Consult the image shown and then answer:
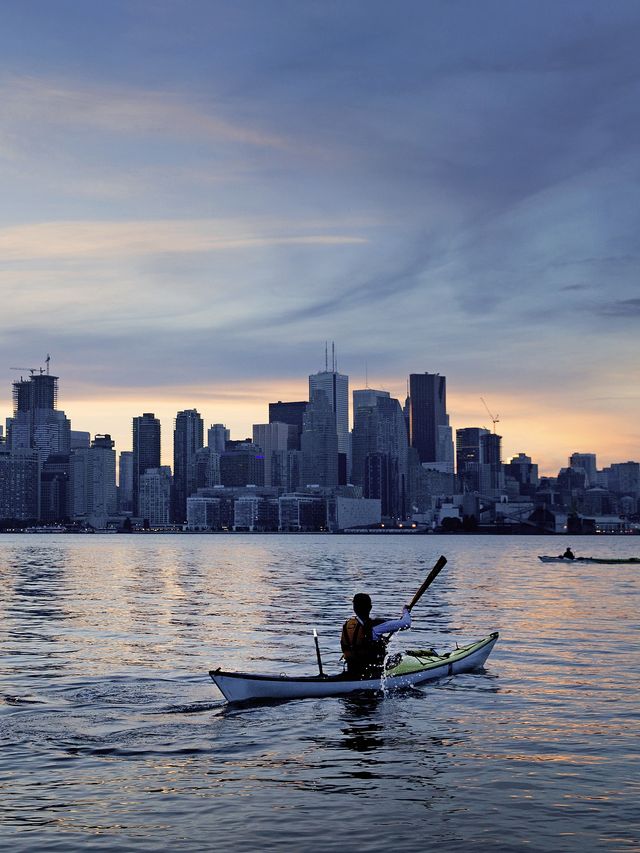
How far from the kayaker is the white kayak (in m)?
A: 0.32

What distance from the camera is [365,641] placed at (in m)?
25.4

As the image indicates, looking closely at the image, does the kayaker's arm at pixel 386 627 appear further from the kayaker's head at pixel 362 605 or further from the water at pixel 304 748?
the water at pixel 304 748

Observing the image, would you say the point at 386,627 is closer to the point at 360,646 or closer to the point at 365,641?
the point at 365,641

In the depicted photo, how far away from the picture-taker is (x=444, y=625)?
4606 centimetres

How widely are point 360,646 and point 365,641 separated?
18 centimetres

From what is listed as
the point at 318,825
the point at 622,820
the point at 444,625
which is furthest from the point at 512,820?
the point at 444,625

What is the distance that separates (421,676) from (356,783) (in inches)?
423

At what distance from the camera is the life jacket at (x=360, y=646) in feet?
82.4

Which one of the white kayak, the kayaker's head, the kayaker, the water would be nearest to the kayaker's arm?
the kayaker

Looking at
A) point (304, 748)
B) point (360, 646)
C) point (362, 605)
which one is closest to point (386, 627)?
point (360, 646)

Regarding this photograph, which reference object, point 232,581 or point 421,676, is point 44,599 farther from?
point 421,676

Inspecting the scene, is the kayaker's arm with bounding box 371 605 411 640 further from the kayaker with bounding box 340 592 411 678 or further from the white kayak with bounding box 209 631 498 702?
the white kayak with bounding box 209 631 498 702

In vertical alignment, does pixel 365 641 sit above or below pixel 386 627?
below

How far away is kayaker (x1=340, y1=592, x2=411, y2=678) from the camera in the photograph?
82.3ft
